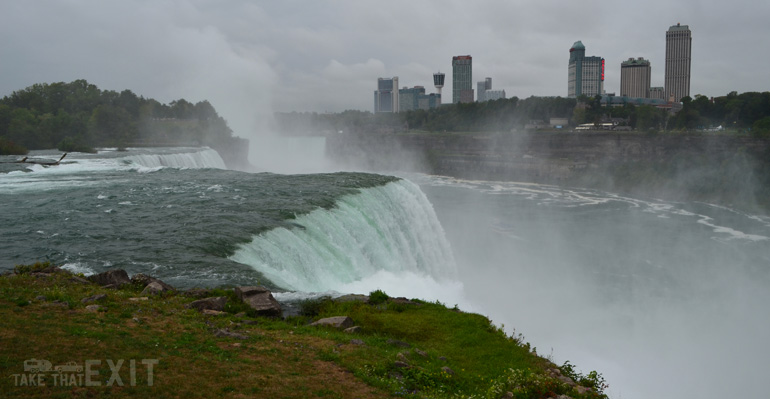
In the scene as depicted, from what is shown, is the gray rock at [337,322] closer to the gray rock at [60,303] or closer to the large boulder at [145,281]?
the large boulder at [145,281]

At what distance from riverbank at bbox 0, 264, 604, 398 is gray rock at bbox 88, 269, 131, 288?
2.4 inches

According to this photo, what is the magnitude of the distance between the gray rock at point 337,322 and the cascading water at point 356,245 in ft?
8.72

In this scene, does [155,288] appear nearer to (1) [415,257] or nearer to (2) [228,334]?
(2) [228,334]

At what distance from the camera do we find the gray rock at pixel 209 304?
885cm

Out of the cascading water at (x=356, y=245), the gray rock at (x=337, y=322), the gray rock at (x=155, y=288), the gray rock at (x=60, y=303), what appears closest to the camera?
the gray rock at (x=60, y=303)

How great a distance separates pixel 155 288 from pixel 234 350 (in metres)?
3.24

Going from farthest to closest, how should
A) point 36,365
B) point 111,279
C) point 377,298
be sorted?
point 377,298 < point 111,279 < point 36,365

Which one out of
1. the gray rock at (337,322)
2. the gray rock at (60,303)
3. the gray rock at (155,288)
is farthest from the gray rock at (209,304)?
the gray rock at (60,303)

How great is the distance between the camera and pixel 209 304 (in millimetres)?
8945

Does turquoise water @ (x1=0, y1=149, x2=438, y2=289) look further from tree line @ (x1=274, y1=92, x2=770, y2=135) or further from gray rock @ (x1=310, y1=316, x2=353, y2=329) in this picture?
tree line @ (x1=274, y1=92, x2=770, y2=135)

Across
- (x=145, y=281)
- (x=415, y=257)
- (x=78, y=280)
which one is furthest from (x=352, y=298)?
(x=415, y=257)

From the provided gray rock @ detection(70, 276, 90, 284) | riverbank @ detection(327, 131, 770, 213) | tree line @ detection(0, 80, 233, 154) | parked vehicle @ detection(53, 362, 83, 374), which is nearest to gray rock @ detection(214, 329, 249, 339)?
parked vehicle @ detection(53, 362, 83, 374)

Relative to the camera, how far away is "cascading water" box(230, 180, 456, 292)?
13.0 metres

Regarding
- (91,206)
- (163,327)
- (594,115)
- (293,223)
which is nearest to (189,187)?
(91,206)
